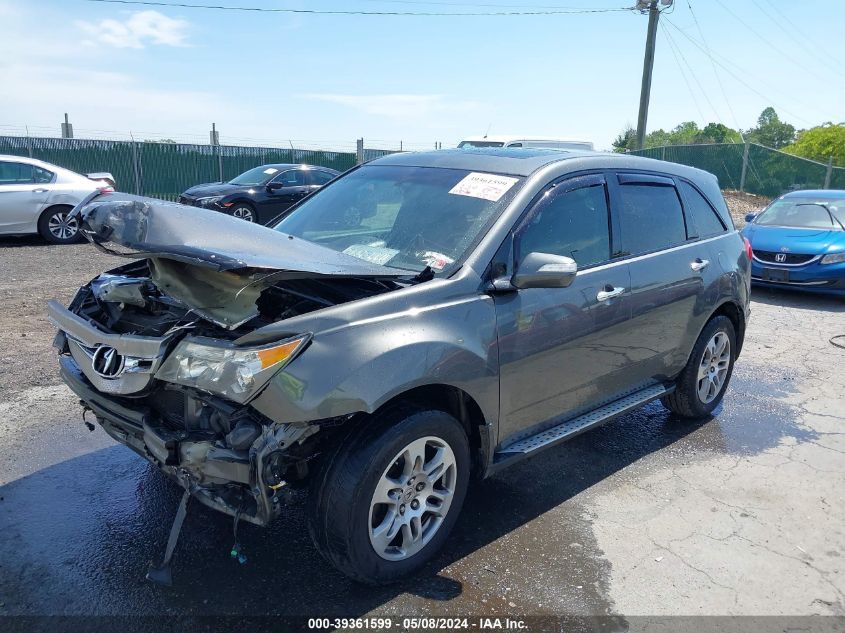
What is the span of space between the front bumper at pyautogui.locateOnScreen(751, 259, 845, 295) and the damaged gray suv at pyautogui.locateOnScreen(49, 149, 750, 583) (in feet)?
20.3

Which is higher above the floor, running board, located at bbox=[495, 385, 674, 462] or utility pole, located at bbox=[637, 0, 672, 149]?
utility pole, located at bbox=[637, 0, 672, 149]

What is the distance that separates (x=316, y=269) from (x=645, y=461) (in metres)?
2.79

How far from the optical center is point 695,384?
4.83 metres

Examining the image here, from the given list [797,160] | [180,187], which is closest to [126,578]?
[180,187]

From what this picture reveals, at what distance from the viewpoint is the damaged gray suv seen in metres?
2.60

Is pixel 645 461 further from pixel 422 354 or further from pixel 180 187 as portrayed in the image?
pixel 180 187

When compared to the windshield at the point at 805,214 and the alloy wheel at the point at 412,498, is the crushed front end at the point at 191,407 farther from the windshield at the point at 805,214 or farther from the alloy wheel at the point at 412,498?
the windshield at the point at 805,214

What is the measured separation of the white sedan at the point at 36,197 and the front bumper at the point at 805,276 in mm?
11222

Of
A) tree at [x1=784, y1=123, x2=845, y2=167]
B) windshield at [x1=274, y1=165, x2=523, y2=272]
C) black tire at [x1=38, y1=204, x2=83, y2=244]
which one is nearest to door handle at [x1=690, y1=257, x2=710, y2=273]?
windshield at [x1=274, y1=165, x2=523, y2=272]

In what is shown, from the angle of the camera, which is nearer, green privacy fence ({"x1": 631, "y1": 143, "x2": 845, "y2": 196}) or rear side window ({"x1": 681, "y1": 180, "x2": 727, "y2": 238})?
rear side window ({"x1": 681, "y1": 180, "x2": 727, "y2": 238})

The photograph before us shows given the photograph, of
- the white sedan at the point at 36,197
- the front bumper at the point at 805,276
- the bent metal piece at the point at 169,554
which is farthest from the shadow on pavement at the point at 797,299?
the white sedan at the point at 36,197

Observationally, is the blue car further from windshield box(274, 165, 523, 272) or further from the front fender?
the front fender

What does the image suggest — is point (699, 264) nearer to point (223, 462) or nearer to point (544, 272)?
point (544, 272)

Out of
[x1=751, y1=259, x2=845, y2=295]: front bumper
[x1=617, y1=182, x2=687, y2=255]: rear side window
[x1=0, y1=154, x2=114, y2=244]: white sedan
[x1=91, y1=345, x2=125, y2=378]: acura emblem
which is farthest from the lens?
[x1=0, y1=154, x2=114, y2=244]: white sedan
